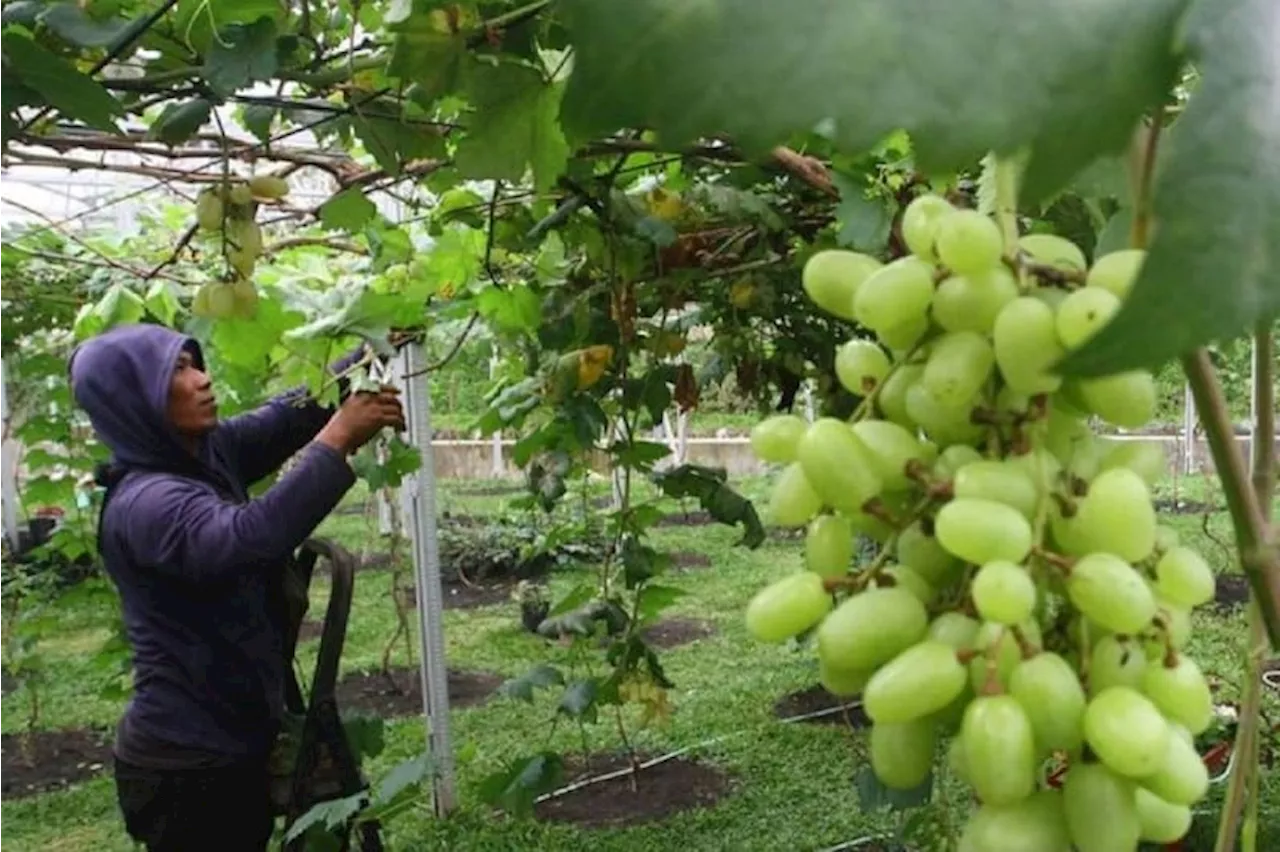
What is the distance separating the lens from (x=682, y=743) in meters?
4.10

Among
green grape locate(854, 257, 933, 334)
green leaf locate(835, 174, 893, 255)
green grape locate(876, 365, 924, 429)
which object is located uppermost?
green leaf locate(835, 174, 893, 255)

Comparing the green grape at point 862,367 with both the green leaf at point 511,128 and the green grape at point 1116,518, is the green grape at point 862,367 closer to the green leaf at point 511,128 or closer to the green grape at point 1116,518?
the green grape at point 1116,518

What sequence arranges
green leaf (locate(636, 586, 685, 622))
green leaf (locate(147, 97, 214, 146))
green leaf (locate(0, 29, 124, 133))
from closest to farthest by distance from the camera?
green leaf (locate(0, 29, 124, 133)), green leaf (locate(147, 97, 214, 146)), green leaf (locate(636, 586, 685, 622))

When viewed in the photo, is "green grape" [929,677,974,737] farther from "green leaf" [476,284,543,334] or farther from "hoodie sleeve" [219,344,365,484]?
"hoodie sleeve" [219,344,365,484]

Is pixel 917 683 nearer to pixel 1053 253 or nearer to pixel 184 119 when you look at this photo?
pixel 1053 253

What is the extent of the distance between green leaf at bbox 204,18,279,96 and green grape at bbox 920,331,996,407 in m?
0.81

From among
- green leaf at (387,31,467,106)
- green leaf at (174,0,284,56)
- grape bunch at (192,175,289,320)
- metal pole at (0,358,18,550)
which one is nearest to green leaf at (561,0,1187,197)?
Answer: green leaf at (387,31,467,106)

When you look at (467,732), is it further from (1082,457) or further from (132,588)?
(1082,457)

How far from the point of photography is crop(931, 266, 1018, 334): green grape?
42 cm

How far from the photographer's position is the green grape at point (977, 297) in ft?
1.39

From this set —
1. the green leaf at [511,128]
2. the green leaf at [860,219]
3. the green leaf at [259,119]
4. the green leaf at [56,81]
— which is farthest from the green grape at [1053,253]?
the green leaf at [259,119]

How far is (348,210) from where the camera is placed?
5.72ft

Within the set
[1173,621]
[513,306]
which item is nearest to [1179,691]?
[1173,621]

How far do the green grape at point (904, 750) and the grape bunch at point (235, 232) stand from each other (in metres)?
1.27
